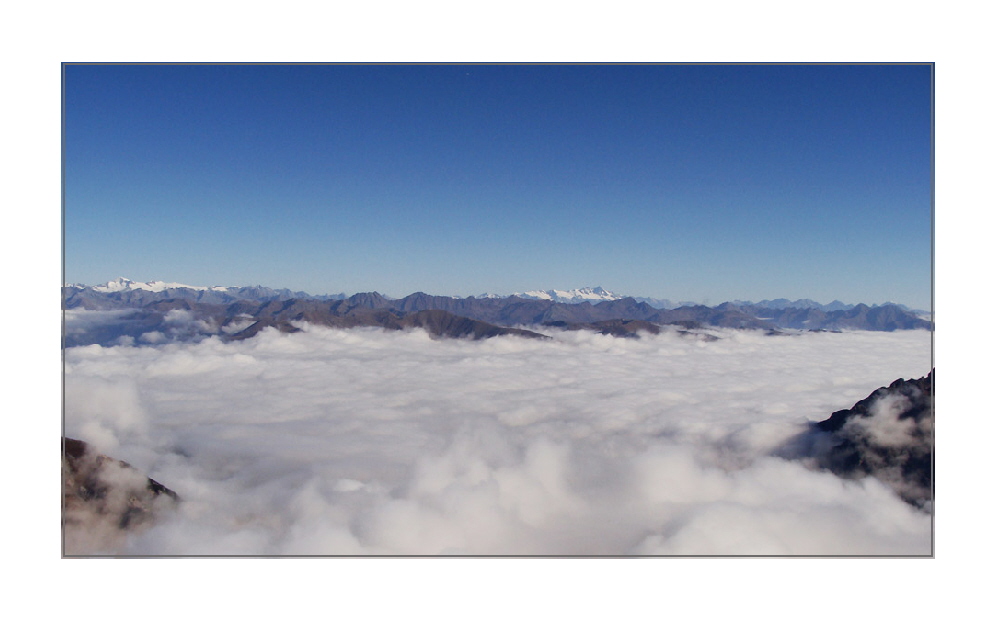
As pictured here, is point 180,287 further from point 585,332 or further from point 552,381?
point 585,332

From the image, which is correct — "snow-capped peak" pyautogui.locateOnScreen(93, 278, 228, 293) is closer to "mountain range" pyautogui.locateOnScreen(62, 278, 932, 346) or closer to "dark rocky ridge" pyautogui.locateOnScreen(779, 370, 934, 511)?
"mountain range" pyautogui.locateOnScreen(62, 278, 932, 346)

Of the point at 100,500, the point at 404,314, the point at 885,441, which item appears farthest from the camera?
the point at 404,314

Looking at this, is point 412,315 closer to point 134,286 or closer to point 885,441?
point 134,286

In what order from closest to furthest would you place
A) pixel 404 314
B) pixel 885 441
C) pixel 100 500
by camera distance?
pixel 100 500, pixel 885 441, pixel 404 314

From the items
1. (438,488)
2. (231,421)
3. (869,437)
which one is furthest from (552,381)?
(231,421)

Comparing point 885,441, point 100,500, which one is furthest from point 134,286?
point 885,441

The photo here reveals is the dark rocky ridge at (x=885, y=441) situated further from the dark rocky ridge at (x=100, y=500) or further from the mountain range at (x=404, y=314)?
the dark rocky ridge at (x=100, y=500)
